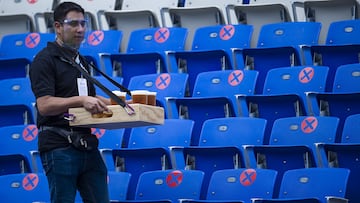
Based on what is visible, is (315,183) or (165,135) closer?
(315,183)

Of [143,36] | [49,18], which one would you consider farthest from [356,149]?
[49,18]

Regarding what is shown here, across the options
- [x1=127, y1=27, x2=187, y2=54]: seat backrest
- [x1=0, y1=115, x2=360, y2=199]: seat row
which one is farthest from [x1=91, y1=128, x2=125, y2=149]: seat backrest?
[x1=127, y1=27, x2=187, y2=54]: seat backrest

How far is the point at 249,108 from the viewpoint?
7.30 metres

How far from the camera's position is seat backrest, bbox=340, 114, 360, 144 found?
263 inches

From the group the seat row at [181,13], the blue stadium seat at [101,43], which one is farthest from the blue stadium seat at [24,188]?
the seat row at [181,13]

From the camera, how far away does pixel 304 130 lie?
269 inches

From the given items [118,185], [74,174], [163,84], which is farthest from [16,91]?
[74,174]

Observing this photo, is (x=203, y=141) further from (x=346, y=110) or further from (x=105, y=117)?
(x=105, y=117)

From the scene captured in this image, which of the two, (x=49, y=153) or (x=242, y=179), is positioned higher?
(x=49, y=153)

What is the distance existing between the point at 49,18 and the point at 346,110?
122 inches

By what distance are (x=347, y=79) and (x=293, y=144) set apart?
2.64ft

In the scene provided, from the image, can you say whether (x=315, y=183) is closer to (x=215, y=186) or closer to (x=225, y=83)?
(x=215, y=186)

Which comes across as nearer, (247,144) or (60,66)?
(60,66)

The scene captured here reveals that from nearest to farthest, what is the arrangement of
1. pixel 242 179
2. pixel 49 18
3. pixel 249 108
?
pixel 242 179
pixel 249 108
pixel 49 18
